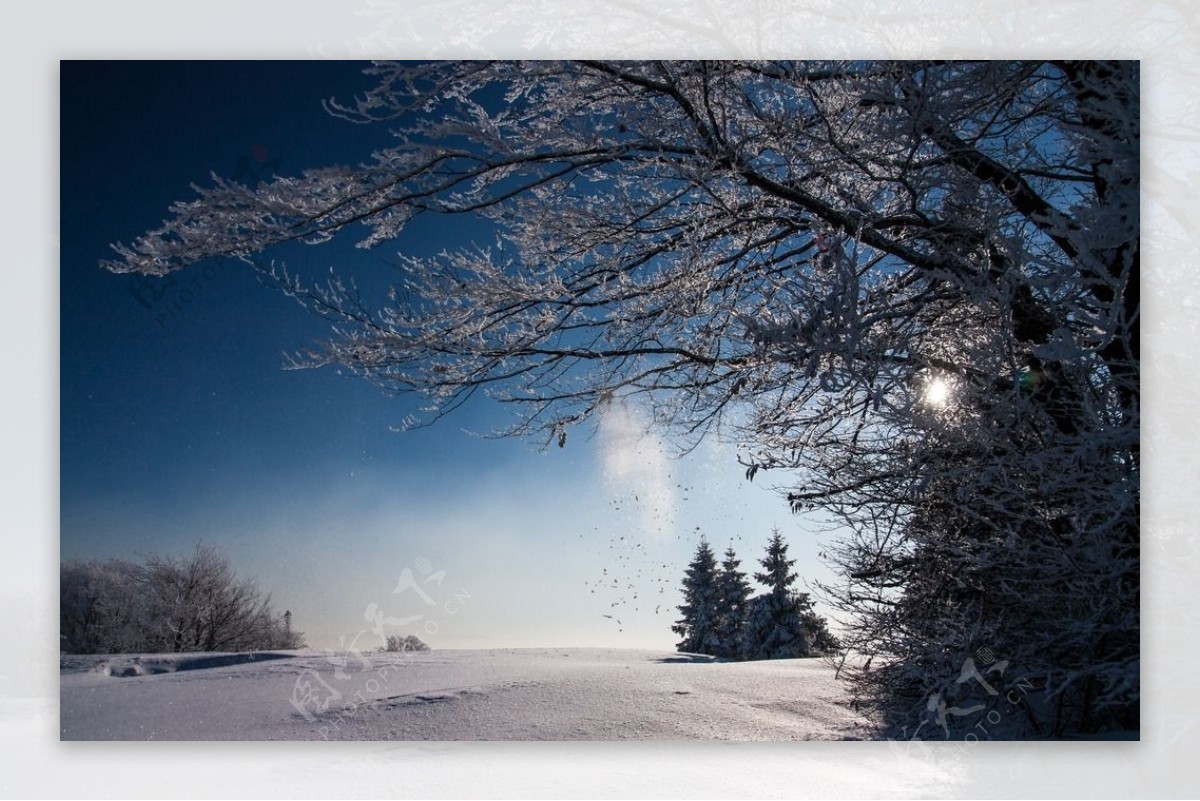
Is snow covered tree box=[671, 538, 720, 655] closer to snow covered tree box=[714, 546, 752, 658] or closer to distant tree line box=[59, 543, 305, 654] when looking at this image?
snow covered tree box=[714, 546, 752, 658]

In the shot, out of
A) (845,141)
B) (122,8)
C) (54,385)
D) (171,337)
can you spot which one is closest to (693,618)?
(845,141)

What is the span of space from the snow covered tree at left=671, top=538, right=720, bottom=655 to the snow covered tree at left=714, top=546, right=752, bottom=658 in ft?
0.04

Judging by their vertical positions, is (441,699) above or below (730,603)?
below

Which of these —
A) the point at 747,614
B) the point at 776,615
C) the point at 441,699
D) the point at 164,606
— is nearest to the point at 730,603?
the point at 747,614

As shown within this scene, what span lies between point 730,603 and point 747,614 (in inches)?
3.4

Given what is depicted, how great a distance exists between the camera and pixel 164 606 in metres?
4.06

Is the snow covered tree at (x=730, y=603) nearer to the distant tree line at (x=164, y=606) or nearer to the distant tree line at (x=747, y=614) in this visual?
the distant tree line at (x=747, y=614)

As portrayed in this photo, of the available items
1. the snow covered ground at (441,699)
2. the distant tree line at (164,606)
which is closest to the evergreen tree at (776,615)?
the snow covered ground at (441,699)

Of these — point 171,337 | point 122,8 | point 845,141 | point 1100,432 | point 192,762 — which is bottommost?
point 192,762

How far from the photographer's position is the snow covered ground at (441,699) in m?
4.05

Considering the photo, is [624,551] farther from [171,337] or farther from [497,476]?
[171,337]

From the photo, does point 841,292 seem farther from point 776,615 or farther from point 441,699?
point 441,699

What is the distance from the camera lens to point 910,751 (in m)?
4.05

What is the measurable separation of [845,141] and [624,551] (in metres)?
1.68
